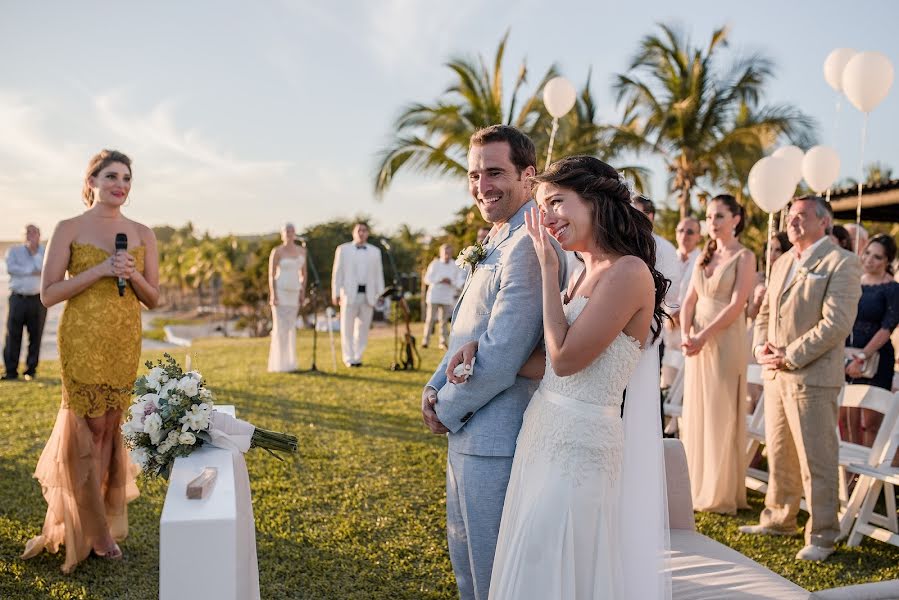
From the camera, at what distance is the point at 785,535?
16.8 ft

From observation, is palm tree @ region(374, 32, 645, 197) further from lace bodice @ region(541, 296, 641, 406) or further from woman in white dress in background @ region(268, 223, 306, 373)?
lace bodice @ region(541, 296, 641, 406)

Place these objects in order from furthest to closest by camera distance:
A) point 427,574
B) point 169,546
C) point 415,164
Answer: point 415,164
point 427,574
point 169,546

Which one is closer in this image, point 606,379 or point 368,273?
point 606,379

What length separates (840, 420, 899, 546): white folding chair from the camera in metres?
4.77

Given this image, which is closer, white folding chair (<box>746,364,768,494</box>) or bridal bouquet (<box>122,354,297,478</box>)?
bridal bouquet (<box>122,354,297,478</box>)

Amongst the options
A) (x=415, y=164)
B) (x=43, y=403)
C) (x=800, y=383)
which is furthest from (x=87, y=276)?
(x=415, y=164)

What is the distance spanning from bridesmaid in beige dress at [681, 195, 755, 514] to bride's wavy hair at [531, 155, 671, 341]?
10.8 feet

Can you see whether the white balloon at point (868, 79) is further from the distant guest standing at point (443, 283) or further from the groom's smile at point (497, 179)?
the distant guest standing at point (443, 283)

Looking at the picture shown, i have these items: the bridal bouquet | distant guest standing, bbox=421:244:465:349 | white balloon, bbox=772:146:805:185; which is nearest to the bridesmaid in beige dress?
white balloon, bbox=772:146:805:185

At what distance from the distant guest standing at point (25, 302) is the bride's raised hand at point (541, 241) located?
10.5m

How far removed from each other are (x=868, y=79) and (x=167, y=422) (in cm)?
846

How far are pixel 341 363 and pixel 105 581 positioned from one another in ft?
30.7

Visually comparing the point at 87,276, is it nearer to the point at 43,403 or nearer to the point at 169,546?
the point at 169,546

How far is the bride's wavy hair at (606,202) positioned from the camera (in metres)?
2.59
